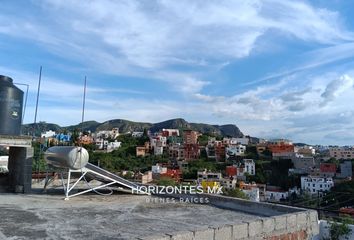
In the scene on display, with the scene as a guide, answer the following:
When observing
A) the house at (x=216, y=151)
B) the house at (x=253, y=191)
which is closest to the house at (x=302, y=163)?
the house at (x=216, y=151)

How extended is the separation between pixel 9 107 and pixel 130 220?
217 inches

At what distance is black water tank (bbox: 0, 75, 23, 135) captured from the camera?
905cm

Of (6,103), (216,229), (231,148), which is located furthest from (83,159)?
(231,148)

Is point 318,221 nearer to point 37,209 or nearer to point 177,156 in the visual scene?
point 37,209

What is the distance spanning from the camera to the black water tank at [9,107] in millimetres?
9055

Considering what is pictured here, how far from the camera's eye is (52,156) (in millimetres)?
8117

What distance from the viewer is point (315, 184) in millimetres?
60812

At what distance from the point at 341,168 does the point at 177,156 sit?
3836 cm

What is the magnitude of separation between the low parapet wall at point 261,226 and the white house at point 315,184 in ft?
182

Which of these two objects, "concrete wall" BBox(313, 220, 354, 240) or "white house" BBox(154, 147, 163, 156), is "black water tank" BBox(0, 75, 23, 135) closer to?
"concrete wall" BBox(313, 220, 354, 240)

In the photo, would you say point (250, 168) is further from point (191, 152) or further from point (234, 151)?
point (191, 152)

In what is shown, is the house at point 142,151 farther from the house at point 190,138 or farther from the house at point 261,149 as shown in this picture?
the house at point 261,149

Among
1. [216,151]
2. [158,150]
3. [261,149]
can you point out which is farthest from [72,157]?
[261,149]

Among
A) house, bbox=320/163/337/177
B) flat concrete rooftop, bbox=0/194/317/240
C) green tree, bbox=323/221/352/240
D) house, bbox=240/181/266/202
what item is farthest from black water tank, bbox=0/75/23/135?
house, bbox=320/163/337/177
